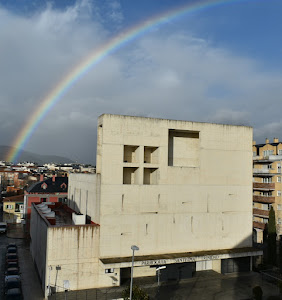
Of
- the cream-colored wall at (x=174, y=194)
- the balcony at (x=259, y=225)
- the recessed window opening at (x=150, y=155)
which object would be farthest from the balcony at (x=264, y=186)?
the recessed window opening at (x=150, y=155)

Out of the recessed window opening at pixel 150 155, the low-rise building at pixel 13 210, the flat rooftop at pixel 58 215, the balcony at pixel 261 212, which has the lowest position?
the low-rise building at pixel 13 210

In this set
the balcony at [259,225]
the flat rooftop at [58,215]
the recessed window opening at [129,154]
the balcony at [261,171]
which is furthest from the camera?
the balcony at [261,171]

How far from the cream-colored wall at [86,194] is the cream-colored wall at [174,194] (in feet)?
4.55

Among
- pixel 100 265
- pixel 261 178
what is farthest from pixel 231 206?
pixel 261 178

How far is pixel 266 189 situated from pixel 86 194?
34.4 m

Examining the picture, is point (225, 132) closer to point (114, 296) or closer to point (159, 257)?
point (159, 257)

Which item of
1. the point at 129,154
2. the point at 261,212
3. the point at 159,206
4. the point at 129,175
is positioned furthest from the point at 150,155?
the point at 261,212

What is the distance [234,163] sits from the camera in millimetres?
35062

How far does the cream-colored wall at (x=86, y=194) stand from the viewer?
3050 cm

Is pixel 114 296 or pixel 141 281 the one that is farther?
pixel 141 281

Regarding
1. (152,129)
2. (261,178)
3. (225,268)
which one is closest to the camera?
(152,129)

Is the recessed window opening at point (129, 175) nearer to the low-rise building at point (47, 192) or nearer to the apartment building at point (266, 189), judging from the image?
the low-rise building at point (47, 192)

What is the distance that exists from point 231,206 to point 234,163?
475cm

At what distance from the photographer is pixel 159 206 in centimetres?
3120
